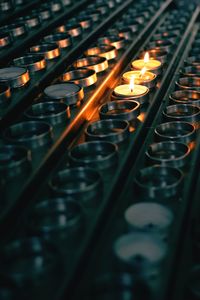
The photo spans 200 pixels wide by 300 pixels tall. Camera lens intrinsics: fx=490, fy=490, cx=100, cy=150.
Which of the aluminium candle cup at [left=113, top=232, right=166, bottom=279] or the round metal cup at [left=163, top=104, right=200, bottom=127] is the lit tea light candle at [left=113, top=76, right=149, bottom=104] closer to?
the round metal cup at [left=163, top=104, right=200, bottom=127]

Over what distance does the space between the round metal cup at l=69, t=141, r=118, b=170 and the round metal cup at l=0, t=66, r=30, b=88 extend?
21.6 inches

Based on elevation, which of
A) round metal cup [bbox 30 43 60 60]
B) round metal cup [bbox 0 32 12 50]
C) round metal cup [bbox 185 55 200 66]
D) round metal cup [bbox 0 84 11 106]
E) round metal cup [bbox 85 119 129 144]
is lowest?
round metal cup [bbox 185 55 200 66]

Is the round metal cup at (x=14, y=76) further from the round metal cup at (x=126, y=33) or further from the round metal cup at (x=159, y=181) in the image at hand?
the round metal cup at (x=126, y=33)

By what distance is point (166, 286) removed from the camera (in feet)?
4.78

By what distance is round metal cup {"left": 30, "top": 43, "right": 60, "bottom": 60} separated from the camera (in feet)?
9.39

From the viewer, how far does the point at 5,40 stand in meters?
2.78

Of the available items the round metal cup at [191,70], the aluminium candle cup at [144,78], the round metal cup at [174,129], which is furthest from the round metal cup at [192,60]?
the round metal cup at [174,129]

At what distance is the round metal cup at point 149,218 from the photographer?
170 centimetres

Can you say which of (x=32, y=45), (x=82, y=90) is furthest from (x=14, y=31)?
(x=82, y=90)

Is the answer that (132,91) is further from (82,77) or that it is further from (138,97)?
(82,77)

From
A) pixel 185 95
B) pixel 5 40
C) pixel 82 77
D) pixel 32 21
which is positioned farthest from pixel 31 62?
pixel 185 95

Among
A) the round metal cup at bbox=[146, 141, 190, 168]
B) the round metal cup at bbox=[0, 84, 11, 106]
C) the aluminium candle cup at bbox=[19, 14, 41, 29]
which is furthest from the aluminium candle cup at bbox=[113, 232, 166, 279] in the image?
the aluminium candle cup at bbox=[19, 14, 41, 29]

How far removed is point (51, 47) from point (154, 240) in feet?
5.50

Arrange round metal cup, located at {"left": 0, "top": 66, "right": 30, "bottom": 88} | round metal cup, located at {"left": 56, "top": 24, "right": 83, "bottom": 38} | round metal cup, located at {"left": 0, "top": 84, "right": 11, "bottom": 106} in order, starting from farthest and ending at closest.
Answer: round metal cup, located at {"left": 56, "top": 24, "right": 83, "bottom": 38}, round metal cup, located at {"left": 0, "top": 66, "right": 30, "bottom": 88}, round metal cup, located at {"left": 0, "top": 84, "right": 11, "bottom": 106}
